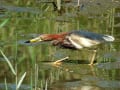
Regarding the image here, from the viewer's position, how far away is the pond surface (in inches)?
259

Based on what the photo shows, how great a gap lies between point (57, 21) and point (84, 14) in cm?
98

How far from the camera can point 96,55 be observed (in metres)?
8.29

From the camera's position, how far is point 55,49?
8.58m

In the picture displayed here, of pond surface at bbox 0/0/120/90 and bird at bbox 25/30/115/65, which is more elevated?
bird at bbox 25/30/115/65

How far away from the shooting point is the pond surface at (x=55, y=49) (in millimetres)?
6590

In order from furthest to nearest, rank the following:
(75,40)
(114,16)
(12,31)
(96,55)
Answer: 1. (114,16)
2. (12,31)
3. (96,55)
4. (75,40)

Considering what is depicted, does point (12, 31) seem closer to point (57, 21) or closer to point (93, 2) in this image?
point (57, 21)

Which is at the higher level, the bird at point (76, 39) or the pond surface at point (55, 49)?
the bird at point (76, 39)

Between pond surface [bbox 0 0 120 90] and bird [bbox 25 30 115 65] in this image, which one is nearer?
pond surface [bbox 0 0 120 90]

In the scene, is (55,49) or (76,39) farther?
(55,49)

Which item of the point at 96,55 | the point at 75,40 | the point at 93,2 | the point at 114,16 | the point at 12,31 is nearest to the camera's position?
the point at 75,40

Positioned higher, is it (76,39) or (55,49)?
(76,39)

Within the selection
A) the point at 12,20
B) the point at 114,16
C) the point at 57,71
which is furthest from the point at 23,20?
the point at 57,71

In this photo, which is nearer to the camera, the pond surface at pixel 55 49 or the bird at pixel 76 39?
the pond surface at pixel 55 49
